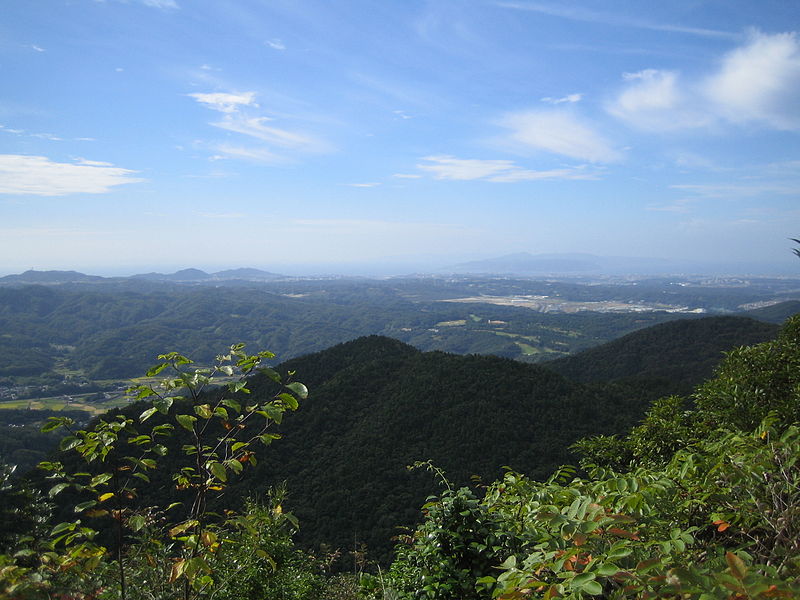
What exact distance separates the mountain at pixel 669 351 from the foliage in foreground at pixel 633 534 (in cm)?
4763

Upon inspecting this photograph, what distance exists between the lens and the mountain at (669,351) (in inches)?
1853

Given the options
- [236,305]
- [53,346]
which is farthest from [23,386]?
[236,305]

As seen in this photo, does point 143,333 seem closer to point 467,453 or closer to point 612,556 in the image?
point 467,453

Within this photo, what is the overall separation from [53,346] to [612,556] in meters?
159

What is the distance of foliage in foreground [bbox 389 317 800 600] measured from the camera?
144cm

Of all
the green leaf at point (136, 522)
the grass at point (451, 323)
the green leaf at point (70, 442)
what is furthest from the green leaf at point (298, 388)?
the grass at point (451, 323)

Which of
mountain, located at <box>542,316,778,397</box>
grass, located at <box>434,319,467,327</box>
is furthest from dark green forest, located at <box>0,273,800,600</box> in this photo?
grass, located at <box>434,319,467,327</box>

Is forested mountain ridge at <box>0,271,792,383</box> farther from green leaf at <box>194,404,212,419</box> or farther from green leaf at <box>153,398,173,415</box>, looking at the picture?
green leaf at <box>153,398,173,415</box>

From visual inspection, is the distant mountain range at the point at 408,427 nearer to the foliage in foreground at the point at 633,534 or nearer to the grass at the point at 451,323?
the foliage in foreground at the point at 633,534

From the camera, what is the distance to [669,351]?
53.0m

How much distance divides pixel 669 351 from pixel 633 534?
61.4 m

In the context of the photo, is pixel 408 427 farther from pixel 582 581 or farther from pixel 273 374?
pixel 582 581

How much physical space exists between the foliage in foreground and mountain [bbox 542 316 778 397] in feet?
156

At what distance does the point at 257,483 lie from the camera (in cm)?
2492
